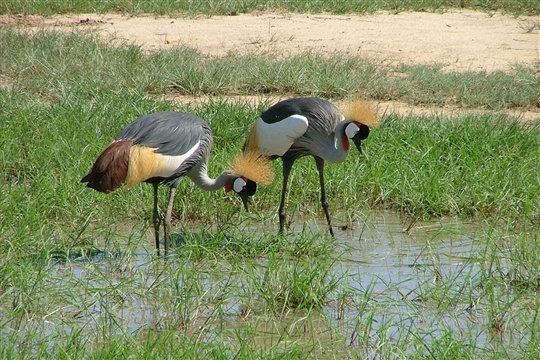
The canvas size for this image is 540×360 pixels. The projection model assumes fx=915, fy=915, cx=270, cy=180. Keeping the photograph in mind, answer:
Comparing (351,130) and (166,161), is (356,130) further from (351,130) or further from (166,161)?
(166,161)

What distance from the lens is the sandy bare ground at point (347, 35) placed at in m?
8.72

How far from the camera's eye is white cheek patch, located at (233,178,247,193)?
505 cm

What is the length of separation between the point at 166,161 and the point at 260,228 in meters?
0.95

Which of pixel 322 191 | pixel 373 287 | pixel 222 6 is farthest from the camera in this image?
pixel 222 6

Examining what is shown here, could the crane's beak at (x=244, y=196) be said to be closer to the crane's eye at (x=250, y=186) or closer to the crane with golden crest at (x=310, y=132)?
the crane's eye at (x=250, y=186)

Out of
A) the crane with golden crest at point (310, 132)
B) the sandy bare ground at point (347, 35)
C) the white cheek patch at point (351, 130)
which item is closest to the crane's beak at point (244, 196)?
the crane with golden crest at point (310, 132)

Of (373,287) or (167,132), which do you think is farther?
(167,132)

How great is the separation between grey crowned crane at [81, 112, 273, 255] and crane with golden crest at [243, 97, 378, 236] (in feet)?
0.76

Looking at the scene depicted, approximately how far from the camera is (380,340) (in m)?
3.61

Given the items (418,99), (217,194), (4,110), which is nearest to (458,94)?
(418,99)

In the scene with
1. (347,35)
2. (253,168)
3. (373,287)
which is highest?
(253,168)

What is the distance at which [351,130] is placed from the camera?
17.5 ft

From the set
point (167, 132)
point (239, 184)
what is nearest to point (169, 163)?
point (167, 132)

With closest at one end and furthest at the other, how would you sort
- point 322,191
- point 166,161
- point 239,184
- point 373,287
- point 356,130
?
point 373,287
point 166,161
point 239,184
point 356,130
point 322,191
